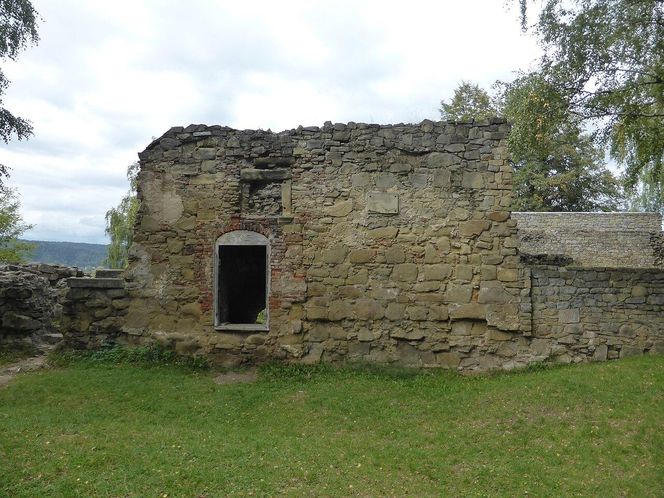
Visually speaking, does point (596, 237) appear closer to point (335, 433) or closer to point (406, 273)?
point (406, 273)

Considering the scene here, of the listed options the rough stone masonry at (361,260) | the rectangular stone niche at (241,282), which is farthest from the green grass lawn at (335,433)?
the rectangular stone niche at (241,282)

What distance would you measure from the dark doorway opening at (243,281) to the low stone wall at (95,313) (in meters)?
2.09

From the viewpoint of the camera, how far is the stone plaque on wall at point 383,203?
9719 mm

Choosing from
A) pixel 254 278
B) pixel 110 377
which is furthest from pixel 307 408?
pixel 254 278

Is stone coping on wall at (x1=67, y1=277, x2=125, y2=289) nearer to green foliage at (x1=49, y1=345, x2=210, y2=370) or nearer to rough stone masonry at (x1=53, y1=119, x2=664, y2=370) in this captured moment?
rough stone masonry at (x1=53, y1=119, x2=664, y2=370)

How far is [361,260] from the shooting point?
9703 mm

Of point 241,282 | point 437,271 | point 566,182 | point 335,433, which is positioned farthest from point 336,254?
point 566,182

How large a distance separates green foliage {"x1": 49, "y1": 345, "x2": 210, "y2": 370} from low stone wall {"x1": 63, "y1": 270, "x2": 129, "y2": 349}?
0.70 ft

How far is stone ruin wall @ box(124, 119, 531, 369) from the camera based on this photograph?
952 cm

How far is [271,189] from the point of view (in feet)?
33.2

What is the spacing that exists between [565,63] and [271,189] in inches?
263

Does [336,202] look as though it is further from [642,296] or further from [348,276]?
[642,296]

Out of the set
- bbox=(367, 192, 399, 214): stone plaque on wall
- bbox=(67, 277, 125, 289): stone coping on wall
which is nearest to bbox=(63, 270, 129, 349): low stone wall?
bbox=(67, 277, 125, 289): stone coping on wall

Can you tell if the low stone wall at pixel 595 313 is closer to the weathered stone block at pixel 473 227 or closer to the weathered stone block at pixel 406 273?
the weathered stone block at pixel 473 227
